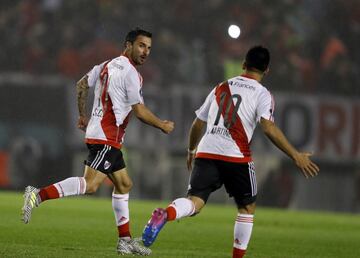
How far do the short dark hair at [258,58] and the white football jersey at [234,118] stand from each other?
12 centimetres

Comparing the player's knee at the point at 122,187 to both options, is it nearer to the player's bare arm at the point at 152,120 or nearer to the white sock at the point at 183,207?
the player's bare arm at the point at 152,120

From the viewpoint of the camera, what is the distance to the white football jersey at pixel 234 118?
8.25 metres

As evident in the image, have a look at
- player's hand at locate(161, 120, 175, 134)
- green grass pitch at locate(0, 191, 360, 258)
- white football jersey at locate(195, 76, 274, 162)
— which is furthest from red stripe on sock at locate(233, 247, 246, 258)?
player's hand at locate(161, 120, 175, 134)

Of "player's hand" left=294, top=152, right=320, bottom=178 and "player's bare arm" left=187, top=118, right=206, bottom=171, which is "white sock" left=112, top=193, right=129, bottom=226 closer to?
"player's bare arm" left=187, top=118, right=206, bottom=171

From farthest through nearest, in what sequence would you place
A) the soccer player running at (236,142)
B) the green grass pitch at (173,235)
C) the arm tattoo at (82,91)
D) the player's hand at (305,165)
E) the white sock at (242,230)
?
the green grass pitch at (173,235)
the arm tattoo at (82,91)
the white sock at (242,230)
the soccer player running at (236,142)
the player's hand at (305,165)

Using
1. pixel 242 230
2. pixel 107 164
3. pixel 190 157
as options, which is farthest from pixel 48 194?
pixel 242 230

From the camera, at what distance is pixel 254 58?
27.3ft

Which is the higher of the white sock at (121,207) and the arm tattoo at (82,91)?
the arm tattoo at (82,91)

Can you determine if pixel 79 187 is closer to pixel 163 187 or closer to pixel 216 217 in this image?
pixel 216 217

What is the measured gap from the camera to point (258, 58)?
27.2 ft

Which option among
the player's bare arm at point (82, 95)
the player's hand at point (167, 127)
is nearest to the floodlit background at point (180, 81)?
the player's bare arm at point (82, 95)

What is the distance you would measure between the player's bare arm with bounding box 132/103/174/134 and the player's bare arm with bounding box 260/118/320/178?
0.92 m

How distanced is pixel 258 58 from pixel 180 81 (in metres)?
15.0

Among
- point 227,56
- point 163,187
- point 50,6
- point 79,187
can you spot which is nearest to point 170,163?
point 163,187
